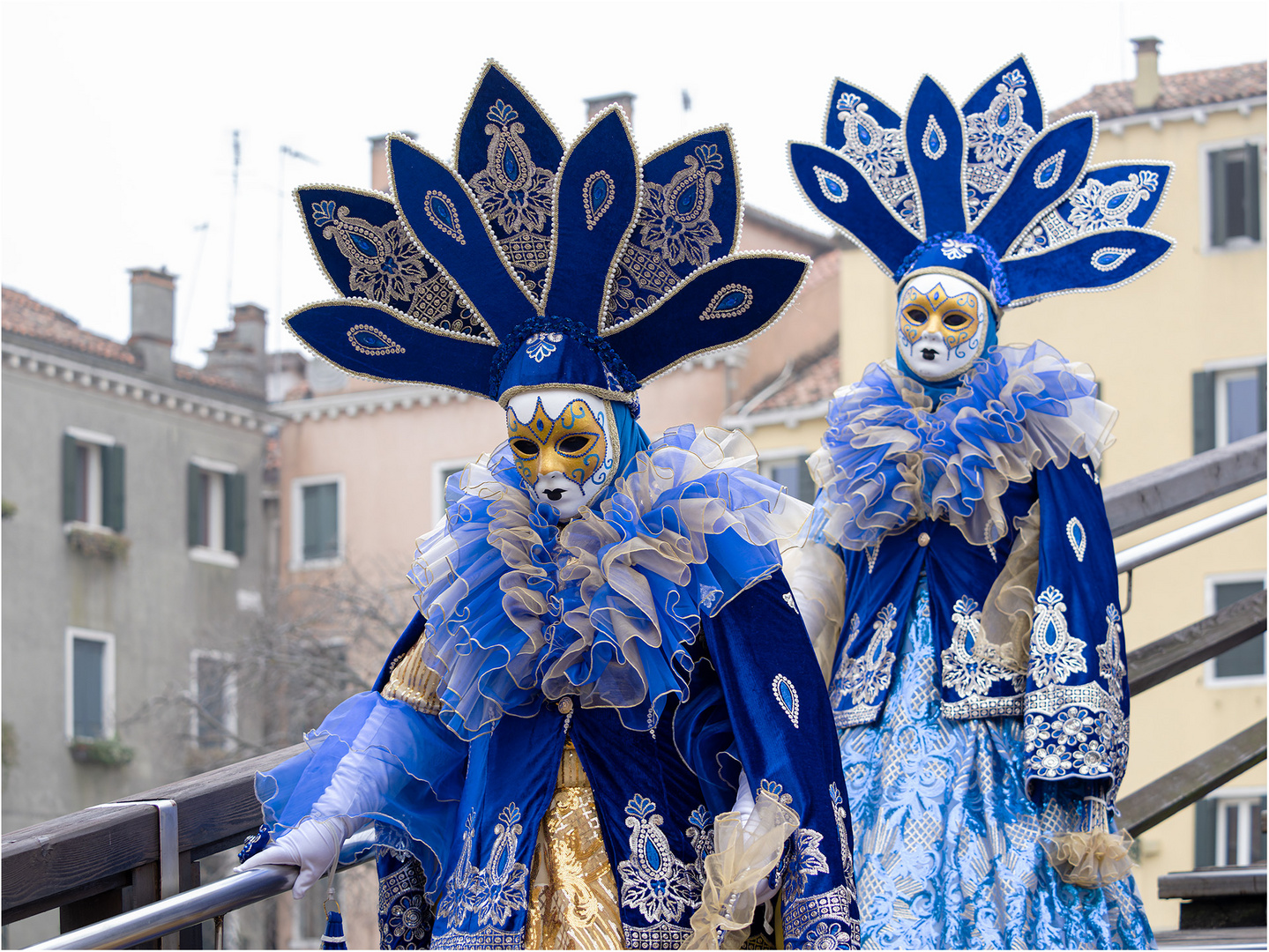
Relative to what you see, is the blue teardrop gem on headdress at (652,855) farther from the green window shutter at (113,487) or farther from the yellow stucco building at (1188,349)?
the green window shutter at (113,487)

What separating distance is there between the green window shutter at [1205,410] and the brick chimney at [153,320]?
49.6ft

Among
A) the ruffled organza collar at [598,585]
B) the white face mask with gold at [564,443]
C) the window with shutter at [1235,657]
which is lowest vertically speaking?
the window with shutter at [1235,657]

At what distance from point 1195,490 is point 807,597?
158 centimetres

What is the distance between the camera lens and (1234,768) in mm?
5711

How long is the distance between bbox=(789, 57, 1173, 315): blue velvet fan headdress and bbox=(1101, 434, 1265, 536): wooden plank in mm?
679

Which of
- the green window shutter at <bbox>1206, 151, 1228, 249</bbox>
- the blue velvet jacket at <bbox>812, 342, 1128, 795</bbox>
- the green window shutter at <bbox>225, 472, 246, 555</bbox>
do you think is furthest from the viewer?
the green window shutter at <bbox>225, 472, 246, 555</bbox>

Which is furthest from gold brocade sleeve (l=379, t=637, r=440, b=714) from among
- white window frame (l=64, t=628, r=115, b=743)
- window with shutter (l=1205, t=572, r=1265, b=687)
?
white window frame (l=64, t=628, r=115, b=743)

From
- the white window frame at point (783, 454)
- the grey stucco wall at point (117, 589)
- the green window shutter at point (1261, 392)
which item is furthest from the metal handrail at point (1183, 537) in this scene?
the grey stucco wall at point (117, 589)

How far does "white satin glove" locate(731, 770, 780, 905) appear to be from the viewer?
311cm

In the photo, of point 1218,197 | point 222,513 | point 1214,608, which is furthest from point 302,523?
point 1218,197

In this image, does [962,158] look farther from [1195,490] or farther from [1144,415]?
[1144,415]

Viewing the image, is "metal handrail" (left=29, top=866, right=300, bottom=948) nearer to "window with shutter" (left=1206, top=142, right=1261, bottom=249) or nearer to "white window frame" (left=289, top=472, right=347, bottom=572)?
"window with shutter" (left=1206, top=142, right=1261, bottom=249)

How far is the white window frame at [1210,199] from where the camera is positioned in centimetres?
2177

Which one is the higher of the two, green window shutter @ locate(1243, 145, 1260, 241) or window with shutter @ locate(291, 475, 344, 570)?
green window shutter @ locate(1243, 145, 1260, 241)
